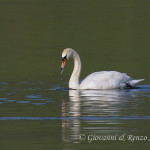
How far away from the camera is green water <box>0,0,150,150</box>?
13.0 metres

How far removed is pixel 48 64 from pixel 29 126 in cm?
999

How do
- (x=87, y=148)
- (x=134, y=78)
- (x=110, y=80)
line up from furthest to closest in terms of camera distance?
(x=134, y=78) < (x=110, y=80) < (x=87, y=148)

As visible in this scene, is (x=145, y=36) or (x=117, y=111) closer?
(x=117, y=111)

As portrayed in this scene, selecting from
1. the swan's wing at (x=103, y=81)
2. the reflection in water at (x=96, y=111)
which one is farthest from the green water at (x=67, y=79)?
the swan's wing at (x=103, y=81)

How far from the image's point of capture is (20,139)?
41.3 feet

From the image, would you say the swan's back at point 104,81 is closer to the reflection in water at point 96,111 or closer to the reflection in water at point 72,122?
the reflection in water at point 96,111

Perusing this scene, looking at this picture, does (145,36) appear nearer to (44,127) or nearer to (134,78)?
(134,78)

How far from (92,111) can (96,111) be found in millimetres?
75

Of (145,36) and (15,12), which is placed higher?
(15,12)

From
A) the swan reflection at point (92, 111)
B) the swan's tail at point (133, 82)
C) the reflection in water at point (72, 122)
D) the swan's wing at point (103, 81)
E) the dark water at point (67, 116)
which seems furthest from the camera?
the swan's tail at point (133, 82)

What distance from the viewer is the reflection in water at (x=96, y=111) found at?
1314 cm

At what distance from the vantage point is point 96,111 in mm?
15141

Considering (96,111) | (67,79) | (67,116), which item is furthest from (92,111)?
(67,79)

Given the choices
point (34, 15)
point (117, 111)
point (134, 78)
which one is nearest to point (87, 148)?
point (117, 111)
